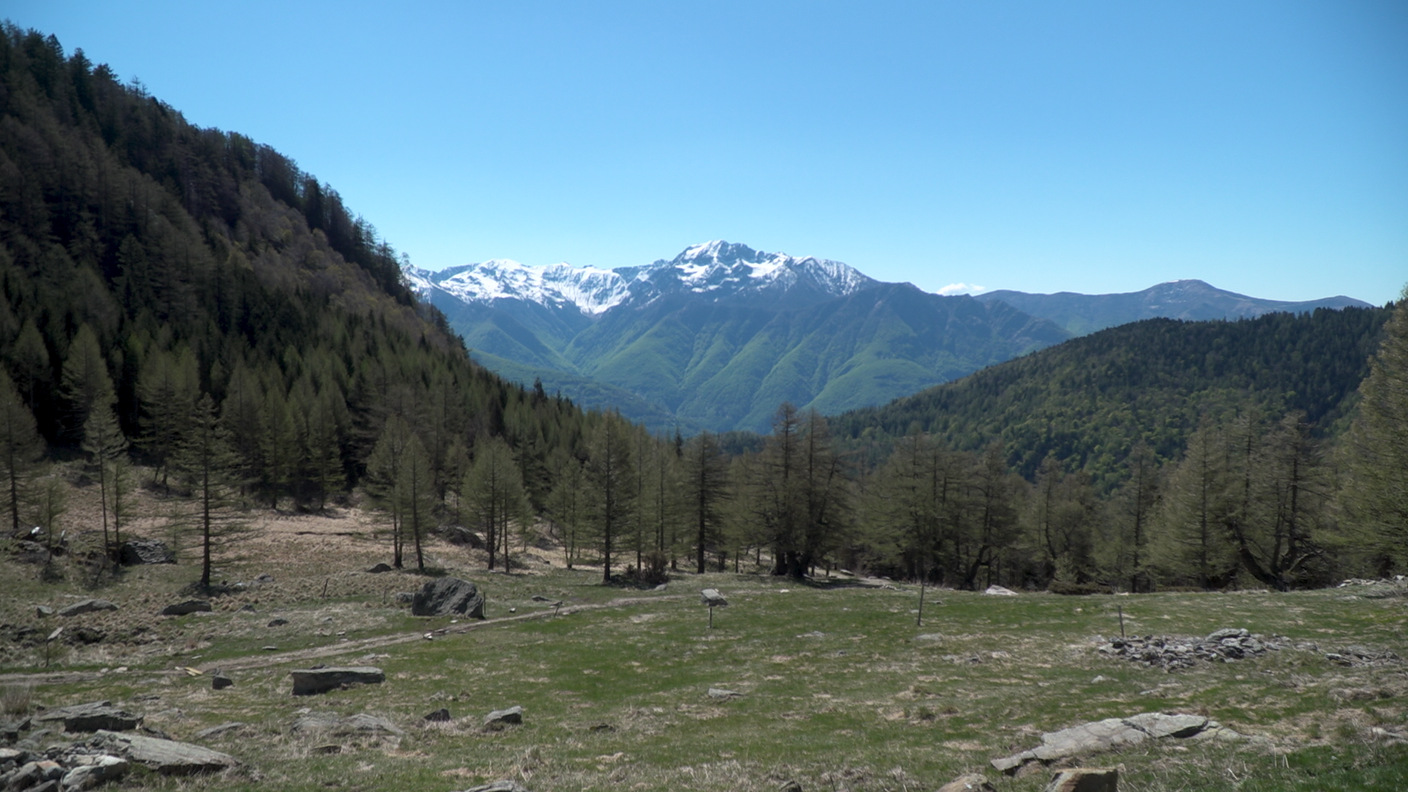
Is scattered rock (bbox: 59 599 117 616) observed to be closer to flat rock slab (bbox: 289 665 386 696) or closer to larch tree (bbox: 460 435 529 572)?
flat rock slab (bbox: 289 665 386 696)

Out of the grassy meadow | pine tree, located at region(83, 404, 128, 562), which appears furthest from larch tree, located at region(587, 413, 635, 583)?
pine tree, located at region(83, 404, 128, 562)

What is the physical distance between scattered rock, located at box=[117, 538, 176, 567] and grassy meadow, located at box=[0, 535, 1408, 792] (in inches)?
250

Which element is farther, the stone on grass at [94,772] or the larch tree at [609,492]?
the larch tree at [609,492]

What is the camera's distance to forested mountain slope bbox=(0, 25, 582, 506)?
258 feet

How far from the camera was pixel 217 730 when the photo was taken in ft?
58.0

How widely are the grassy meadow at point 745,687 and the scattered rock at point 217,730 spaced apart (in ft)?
1.15

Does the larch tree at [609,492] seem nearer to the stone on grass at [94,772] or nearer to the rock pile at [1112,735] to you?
the stone on grass at [94,772]

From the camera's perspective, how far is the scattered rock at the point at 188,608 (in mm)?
39375

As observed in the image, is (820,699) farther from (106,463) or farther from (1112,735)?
(106,463)

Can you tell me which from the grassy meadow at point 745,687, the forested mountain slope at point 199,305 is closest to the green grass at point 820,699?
the grassy meadow at point 745,687

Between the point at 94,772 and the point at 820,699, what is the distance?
1870 centimetres

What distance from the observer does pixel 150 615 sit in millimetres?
38250

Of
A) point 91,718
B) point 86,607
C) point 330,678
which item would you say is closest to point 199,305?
point 86,607

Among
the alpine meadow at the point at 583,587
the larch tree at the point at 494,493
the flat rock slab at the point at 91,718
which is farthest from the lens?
the larch tree at the point at 494,493
